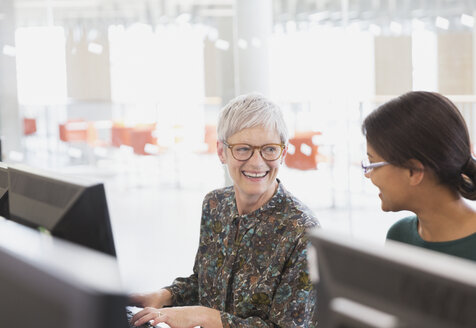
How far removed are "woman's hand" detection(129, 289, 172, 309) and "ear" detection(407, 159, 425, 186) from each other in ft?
2.76

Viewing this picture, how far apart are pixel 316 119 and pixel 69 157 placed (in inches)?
122

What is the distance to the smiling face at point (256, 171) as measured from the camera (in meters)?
2.05

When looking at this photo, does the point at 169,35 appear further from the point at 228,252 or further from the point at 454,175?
the point at 454,175

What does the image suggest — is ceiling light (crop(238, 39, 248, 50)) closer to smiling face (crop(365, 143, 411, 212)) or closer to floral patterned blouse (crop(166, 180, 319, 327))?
floral patterned blouse (crop(166, 180, 319, 327))

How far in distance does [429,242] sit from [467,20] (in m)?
2.93

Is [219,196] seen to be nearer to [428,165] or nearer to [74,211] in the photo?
[428,165]

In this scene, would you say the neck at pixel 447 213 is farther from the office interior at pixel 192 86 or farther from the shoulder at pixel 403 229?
the office interior at pixel 192 86

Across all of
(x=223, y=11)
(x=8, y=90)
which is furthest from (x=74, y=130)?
(x=223, y=11)

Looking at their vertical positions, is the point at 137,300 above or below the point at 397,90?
below

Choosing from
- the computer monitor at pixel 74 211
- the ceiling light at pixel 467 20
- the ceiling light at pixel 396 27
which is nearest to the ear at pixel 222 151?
the computer monitor at pixel 74 211

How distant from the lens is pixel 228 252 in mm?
2049

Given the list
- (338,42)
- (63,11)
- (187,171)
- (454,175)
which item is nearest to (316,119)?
(338,42)

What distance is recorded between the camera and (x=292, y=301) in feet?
6.03

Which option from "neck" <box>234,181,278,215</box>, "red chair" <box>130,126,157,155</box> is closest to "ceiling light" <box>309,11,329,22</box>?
"red chair" <box>130,126,157,155</box>
